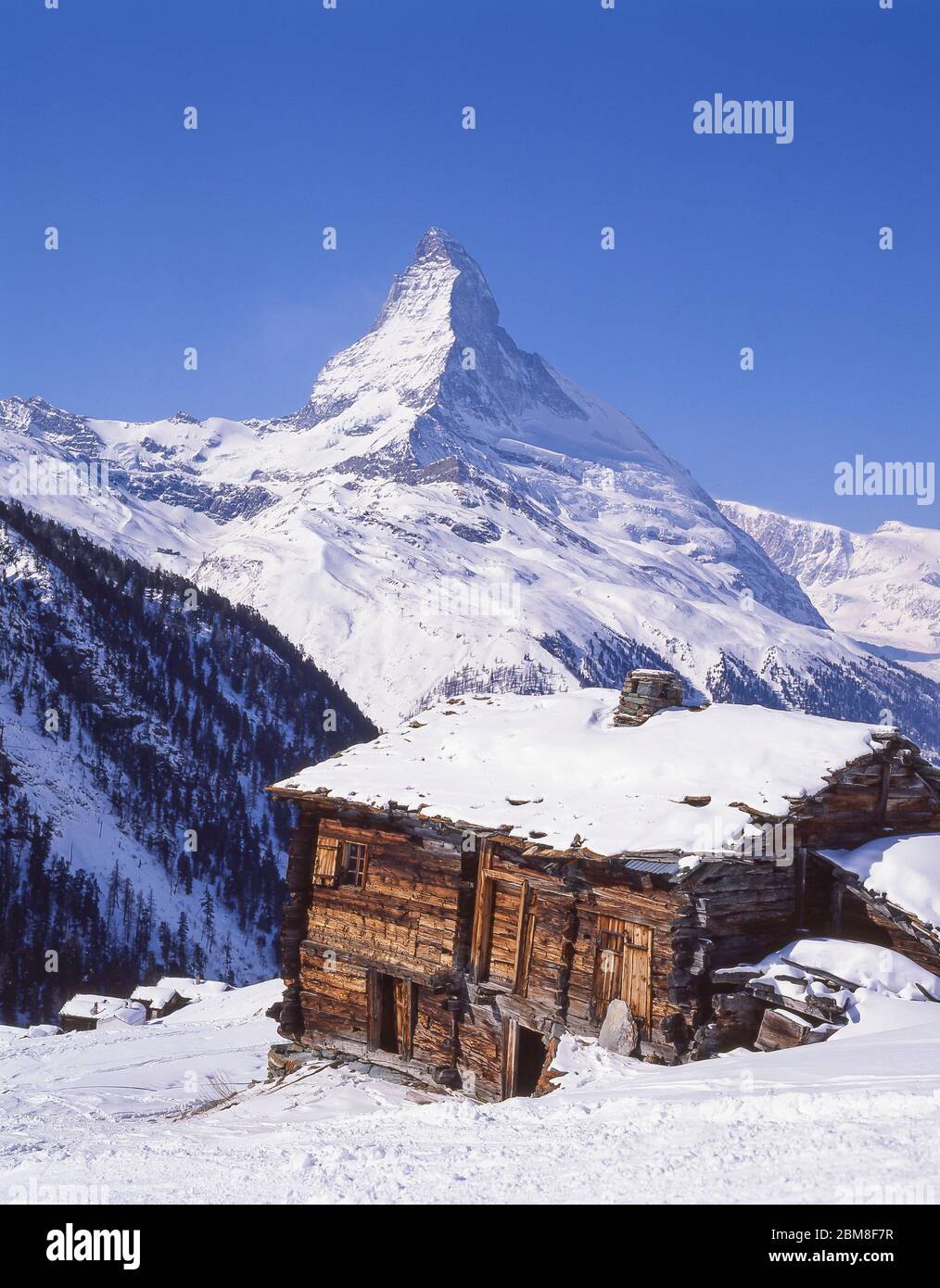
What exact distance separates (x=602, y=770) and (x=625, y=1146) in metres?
10.6

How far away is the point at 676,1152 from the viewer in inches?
309

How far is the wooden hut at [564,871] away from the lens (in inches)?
619

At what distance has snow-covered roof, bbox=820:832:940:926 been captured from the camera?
49.5 feet

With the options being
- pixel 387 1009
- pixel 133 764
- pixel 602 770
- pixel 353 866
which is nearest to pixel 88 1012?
pixel 387 1009

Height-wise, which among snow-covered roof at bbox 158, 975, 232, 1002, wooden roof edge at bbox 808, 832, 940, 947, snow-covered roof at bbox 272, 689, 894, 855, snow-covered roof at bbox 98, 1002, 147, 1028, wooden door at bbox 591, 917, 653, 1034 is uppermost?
snow-covered roof at bbox 272, 689, 894, 855

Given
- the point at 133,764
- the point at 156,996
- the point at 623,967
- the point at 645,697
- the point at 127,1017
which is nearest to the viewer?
the point at 623,967

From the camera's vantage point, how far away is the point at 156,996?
5972cm

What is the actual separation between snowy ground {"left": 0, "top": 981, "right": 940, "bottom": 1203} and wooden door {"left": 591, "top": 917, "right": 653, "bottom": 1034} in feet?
4.37

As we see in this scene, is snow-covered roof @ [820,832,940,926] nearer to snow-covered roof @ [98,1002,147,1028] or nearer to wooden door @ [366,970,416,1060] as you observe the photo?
wooden door @ [366,970,416,1060]

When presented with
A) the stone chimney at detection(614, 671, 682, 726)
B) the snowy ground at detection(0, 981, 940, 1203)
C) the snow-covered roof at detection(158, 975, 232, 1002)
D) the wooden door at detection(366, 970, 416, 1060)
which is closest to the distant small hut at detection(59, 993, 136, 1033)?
the snow-covered roof at detection(158, 975, 232, 1002)

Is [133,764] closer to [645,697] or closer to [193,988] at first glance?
[193,988]

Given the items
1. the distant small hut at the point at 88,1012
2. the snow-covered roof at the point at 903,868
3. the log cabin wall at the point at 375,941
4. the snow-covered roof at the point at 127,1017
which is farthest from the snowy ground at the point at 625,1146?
the distant small hut at the point at 88,1012

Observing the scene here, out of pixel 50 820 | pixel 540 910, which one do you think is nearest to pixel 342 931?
pixel 540 910
